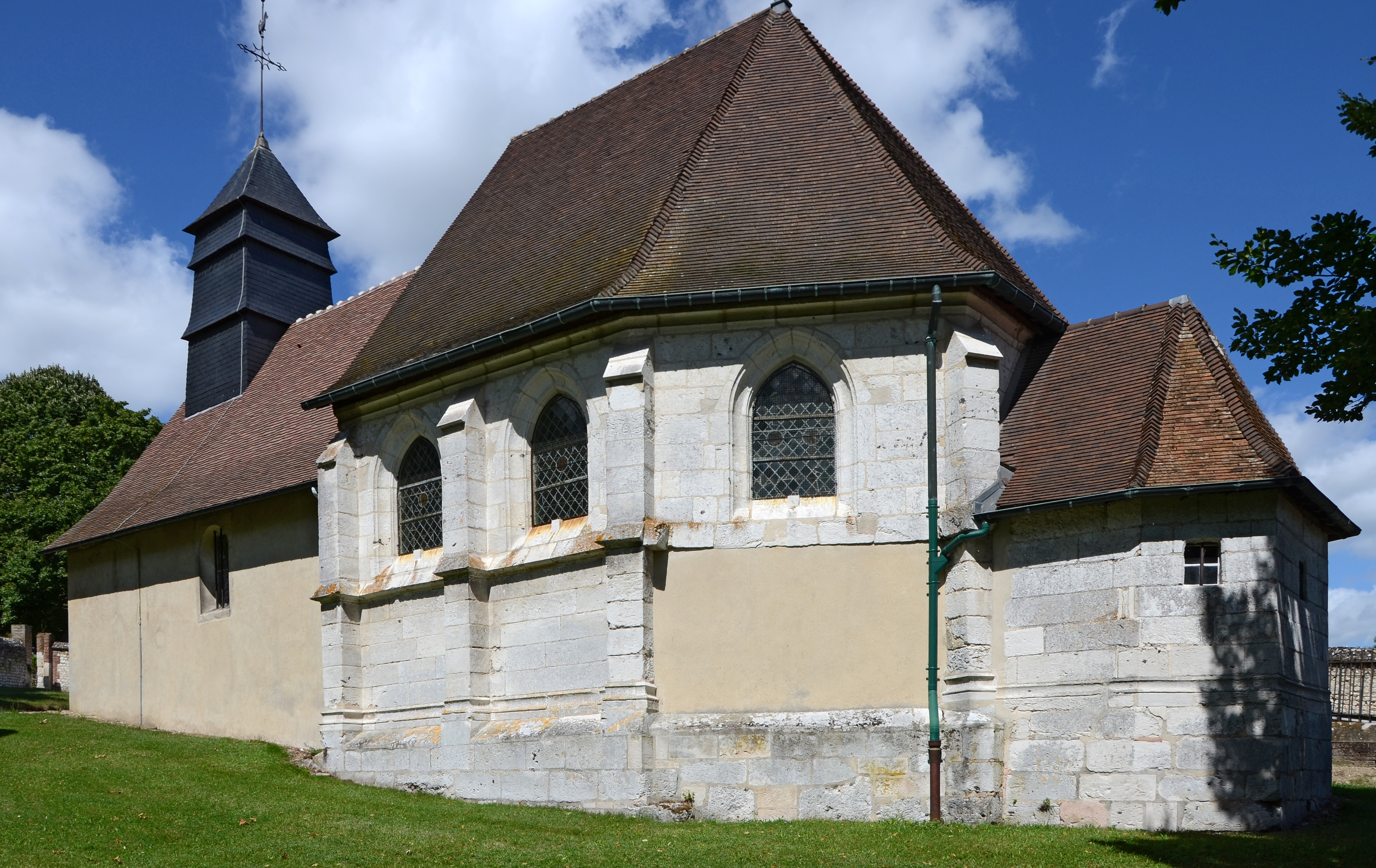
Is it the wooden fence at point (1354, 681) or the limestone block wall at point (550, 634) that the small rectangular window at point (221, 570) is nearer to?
the limestone block wall at point (550, 634)

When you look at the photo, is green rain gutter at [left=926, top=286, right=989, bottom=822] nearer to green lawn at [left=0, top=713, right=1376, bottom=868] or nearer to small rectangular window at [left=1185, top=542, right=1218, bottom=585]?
green lawn at [left=0, top=713, right=1376, bottom=868]

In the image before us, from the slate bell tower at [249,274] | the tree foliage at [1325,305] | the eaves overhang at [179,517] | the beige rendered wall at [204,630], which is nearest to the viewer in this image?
the tree foliage at [1325,305]

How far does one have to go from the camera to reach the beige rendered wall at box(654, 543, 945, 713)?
46.2 ft

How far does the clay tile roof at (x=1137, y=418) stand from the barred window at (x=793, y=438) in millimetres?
1978

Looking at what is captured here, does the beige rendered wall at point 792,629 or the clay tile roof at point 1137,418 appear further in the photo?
the beige rendered wall at point 792,629

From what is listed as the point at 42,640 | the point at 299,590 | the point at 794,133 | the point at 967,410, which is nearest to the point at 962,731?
the point at 967,410

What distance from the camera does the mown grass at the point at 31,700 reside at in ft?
81.3

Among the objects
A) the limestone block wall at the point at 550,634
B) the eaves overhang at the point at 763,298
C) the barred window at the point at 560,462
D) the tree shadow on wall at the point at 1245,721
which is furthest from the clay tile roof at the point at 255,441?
the tree shadow on wall at the point at 1245,721

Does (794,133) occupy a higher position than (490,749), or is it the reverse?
(794,133)

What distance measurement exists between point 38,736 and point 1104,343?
1507 centimetres

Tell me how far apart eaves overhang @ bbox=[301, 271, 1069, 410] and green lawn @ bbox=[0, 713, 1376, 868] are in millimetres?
5346

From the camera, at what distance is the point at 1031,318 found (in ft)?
52.4

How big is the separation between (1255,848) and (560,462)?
8.45 meters

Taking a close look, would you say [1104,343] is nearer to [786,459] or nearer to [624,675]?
[786,459]
